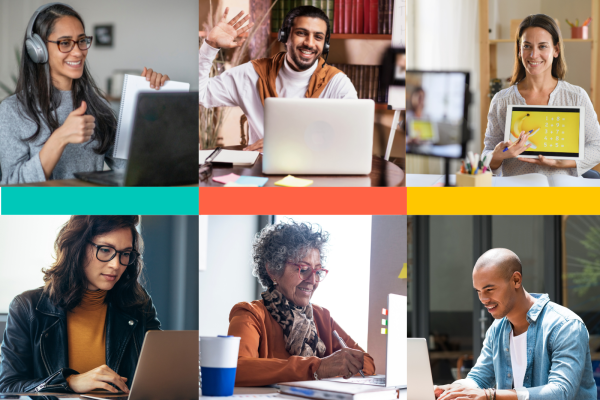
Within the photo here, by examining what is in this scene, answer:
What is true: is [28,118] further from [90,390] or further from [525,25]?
[525,25]

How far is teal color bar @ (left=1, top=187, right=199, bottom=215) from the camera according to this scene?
83.4 inches

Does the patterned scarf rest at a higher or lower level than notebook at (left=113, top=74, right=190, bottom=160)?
lower

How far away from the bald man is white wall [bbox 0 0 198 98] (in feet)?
5.21

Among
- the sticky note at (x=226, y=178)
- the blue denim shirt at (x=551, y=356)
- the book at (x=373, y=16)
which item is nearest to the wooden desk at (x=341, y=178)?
the sticky note at (x=226, y=178)

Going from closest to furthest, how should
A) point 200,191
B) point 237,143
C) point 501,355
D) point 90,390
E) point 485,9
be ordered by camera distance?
point 200,191 → point 90,390 → point 501,355 → point 485,9 → point 237,143

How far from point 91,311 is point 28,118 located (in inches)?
32.3

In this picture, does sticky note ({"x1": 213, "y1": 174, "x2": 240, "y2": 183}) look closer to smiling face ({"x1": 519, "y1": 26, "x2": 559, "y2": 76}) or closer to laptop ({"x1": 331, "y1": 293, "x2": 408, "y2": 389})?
laptop ({"x1": 331, "y1": 293, "x2": 408, "y2": 389})

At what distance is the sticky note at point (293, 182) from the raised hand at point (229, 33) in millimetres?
1142

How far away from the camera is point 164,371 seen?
7.33 feet

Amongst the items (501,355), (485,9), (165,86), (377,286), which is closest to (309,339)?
(377,286)

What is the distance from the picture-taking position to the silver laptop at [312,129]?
211 cm

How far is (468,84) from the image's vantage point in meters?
2.88

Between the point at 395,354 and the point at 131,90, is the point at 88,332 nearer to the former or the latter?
the point at 131,90

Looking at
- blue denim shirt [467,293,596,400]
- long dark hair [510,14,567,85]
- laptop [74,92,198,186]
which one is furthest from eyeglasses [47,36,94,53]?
blue denim shirt [467,293,596,400]
